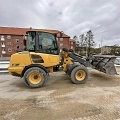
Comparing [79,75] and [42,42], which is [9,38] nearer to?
[42,42]

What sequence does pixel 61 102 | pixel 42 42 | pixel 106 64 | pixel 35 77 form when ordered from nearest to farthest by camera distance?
pixel 61 102 < pixel 35 77 < pixel 42 42 < pixel 106 64

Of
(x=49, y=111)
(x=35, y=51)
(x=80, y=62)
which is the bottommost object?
(x=49, y=111)

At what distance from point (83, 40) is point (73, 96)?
5652 cm

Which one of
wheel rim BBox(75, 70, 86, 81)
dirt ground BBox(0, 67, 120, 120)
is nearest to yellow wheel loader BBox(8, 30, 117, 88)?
wheel rim BBox(75, 70, 86, 81)

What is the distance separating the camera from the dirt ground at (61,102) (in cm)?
392

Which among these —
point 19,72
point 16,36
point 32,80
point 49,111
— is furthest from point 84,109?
point 16,36

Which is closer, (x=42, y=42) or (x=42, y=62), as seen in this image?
(x=42, y=62)

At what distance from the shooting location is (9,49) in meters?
58.4

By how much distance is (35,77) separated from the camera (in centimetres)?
659

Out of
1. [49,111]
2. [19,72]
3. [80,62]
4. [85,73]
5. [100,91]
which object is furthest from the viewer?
[80,62]

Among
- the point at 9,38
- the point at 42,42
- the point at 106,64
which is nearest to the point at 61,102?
the point at 42,42

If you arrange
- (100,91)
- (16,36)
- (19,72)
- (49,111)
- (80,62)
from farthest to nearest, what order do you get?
(16,36), (80,62), (19,72), (100,91), (49,111)

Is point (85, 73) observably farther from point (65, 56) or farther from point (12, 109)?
point (12, 109)

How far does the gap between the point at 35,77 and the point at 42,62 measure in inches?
27.3
